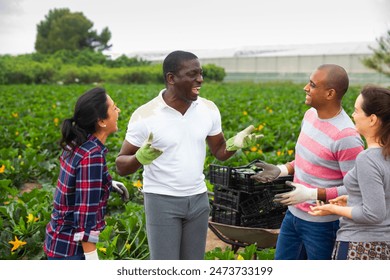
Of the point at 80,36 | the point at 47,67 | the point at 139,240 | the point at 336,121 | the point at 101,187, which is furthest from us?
the point at 80,36

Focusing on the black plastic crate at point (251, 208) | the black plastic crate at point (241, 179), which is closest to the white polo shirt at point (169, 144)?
the black plastic crate at point (241, 179)

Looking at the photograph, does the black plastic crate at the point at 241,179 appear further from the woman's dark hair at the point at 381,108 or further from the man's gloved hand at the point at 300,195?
the woman's dark hair at the point at 381,108

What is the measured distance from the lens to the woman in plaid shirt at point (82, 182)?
2297 millimetres

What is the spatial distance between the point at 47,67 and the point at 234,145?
3261cm

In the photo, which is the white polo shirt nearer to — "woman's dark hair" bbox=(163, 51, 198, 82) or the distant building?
→ "woman's dark hair" bbox=(163, 51, 198, 82)

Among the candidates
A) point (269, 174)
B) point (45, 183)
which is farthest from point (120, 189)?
point (45, 183)

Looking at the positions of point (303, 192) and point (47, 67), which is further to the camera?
point (47, 67)

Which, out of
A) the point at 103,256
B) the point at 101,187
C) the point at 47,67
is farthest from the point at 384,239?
the point at 47,67

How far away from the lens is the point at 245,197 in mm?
3605

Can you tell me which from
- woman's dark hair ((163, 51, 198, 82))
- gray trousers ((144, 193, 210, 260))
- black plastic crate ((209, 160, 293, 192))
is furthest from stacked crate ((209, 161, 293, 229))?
woman's dark hair ((163, 51, 198, 82))

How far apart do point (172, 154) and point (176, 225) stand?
0.35 metres

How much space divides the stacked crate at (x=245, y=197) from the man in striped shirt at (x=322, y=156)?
0.83 metres

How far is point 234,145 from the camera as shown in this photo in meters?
2.65
